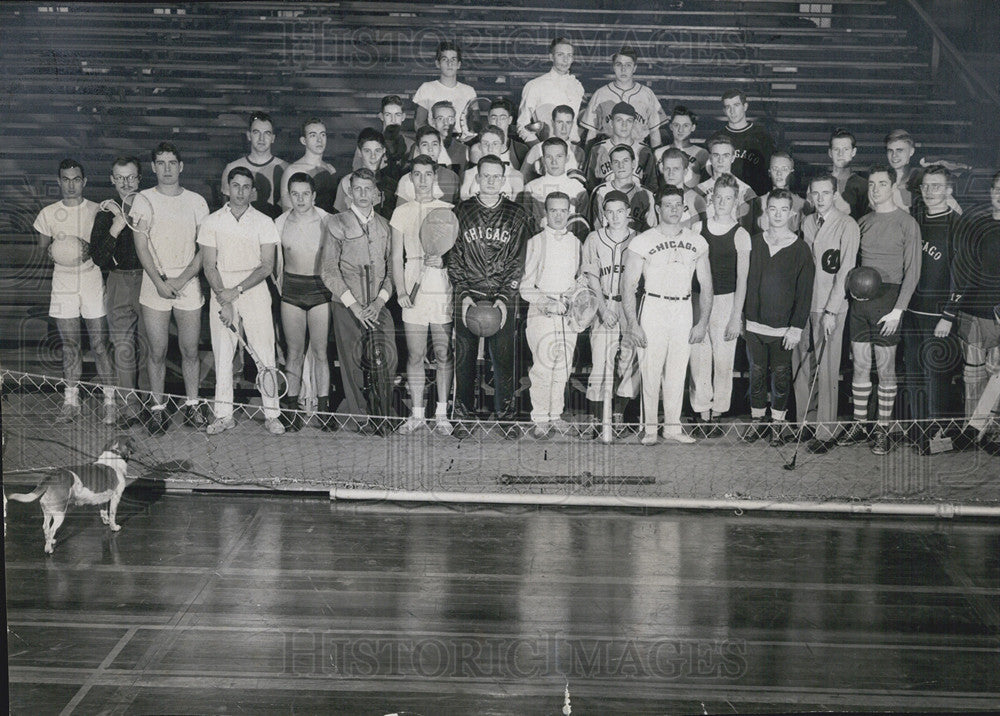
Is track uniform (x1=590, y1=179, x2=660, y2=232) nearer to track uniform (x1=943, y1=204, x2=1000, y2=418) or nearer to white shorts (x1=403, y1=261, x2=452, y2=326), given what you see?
white shorts (x1=403, y1=261, x2=452, y2=326)

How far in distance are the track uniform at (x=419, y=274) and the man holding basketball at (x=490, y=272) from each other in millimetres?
94

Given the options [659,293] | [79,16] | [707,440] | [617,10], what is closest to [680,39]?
[617,10]

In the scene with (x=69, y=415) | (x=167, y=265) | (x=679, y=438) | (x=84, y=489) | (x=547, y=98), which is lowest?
(x=84, y=489)

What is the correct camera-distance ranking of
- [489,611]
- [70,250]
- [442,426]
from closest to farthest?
1. [489,611]
2. [442,426]
3. [70,250]

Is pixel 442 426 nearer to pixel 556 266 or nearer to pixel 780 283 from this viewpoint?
pixel 556 266

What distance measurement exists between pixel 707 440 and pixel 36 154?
5.39 m

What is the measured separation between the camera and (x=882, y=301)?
8156mm

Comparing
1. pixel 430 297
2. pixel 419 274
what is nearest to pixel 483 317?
pixel 430 297

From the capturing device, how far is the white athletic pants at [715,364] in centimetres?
819

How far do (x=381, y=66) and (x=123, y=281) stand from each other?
2497 millimetres

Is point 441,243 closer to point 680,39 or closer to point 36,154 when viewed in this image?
point 680,39

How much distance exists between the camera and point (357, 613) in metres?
6.42

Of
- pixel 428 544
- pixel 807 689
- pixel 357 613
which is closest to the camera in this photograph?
pixel 807 689

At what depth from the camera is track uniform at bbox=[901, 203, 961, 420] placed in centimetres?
809
